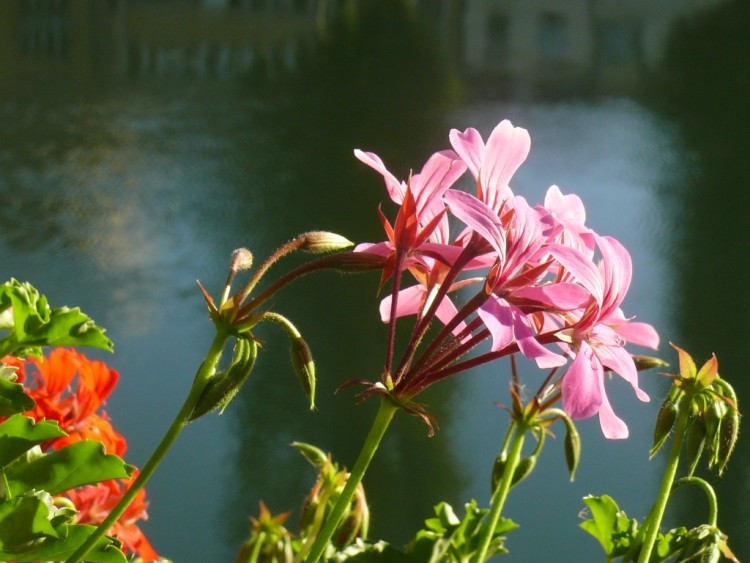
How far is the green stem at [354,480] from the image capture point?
0.22 m

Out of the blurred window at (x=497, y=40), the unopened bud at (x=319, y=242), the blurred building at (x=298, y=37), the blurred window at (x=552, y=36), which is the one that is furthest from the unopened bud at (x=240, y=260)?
the blurred window at (x=552, y=36)

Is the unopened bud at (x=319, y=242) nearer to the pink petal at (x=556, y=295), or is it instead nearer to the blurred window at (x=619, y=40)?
the pink petal at (x=556, y=295)

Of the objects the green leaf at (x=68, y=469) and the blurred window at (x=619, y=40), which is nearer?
the green leaf at (x=68, y=469)

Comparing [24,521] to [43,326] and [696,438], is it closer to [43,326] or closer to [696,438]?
[43,326]

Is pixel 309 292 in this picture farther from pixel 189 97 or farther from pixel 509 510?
pixel 189 97

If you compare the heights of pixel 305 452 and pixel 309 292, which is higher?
pixel 305 452

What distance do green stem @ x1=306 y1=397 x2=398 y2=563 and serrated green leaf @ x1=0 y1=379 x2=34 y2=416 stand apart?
75mm

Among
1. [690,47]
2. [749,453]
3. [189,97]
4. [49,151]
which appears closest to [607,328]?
[749,453]

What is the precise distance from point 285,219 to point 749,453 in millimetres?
1226

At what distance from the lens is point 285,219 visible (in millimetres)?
2408

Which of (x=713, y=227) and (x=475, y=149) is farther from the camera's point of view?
(x=713, y=227)

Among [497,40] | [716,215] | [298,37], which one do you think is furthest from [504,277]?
[497,40]

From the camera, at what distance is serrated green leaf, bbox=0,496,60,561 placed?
0.76 feet

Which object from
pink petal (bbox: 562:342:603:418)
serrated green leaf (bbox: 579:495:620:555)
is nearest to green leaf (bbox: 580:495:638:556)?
serrated green leaf (bbox: 579:495:620:555)
